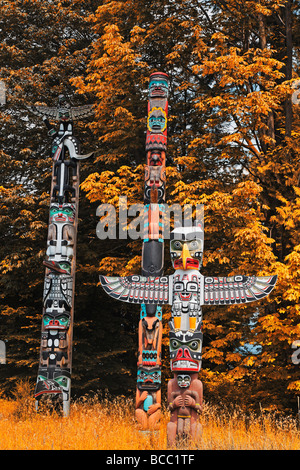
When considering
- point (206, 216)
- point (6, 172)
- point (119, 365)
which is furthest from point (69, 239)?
point (6, 172)

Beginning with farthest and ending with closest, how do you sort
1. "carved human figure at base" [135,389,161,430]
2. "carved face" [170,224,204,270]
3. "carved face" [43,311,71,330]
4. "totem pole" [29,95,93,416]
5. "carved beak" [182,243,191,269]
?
"carved face" [43,311,71,330] < "totem pole" [29,95,93,416] < "carved human figure at base" [135,389,161,430] < "carved face" [170,224,204,270] < "carved beak" [182,243,191,269]

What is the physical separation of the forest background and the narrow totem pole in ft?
4.66

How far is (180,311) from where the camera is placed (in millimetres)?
8211

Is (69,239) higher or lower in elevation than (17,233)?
lower

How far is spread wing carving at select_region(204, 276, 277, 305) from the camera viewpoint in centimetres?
808

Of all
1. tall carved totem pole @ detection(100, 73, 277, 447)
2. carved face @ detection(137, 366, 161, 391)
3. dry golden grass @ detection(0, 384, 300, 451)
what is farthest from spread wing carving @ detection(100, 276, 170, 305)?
dry golden grass @ detection(0, 384, 300, 451)

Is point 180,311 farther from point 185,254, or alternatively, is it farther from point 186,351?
point 185,254

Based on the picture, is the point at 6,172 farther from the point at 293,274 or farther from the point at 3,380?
the point at 293,274

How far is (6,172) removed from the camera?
17.1 m

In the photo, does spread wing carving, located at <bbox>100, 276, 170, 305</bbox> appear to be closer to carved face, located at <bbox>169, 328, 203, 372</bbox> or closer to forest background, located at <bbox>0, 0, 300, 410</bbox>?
carved face, located at <bbox>169, 328, 203, 372</bbox>

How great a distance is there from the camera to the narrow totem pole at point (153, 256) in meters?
9.02

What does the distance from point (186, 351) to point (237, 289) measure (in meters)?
1.24

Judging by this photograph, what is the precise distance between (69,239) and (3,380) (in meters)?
6.73

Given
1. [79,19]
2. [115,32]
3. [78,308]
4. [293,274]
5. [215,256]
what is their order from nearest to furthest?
[293,274], [215,256], [115,32], [78,308], [79,19]
